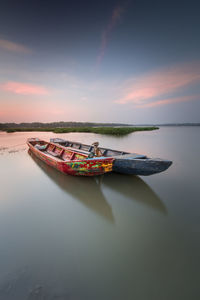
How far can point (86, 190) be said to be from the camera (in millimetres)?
4656

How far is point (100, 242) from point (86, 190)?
7.31 ft

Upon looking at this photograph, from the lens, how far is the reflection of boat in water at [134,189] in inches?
150

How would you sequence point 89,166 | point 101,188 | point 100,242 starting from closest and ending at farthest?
1. point 100,242
2. point 89,166
3. point 101,188

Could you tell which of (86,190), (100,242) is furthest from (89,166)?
(100,242)

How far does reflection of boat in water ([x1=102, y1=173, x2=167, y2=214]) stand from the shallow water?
33 millimetres

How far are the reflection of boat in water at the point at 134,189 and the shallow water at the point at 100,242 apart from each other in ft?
0.11

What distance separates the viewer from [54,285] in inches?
70.9

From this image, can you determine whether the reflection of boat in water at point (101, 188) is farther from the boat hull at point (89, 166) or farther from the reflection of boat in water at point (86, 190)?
the boat hull at point (89, 166)

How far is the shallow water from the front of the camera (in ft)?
5.84

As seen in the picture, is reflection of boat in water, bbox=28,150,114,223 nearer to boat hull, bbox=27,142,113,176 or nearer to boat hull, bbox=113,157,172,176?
boat hull, bbox=27,142,113,176

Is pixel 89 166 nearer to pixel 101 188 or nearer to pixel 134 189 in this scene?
pixel 101 188

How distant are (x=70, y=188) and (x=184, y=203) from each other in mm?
3768

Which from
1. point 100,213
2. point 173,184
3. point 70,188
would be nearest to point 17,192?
point 70,188

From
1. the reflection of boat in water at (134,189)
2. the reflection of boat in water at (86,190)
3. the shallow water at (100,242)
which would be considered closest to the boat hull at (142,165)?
the reflection of boat in water at (134,189)
